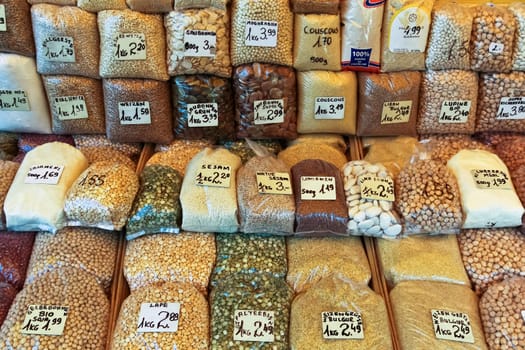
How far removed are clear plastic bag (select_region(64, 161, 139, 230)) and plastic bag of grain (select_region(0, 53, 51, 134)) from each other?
17.9 inches

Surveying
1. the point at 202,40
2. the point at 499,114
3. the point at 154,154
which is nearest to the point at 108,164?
the point at 154,154

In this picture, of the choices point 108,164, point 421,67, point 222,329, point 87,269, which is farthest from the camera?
point 421,67

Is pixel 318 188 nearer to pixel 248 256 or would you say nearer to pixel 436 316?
pixel 248 256

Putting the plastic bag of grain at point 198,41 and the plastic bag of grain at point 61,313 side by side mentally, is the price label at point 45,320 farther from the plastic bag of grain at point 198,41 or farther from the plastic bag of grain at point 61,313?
the plastic bag of grain at point 198,41

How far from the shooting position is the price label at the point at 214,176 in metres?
1.50

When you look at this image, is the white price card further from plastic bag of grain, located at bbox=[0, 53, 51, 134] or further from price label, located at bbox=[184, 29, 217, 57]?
plastic bag of grain, located at bbox=[0, 53, 51, 134]

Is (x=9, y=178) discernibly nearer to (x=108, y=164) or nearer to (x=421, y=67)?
(x=108, y=164)

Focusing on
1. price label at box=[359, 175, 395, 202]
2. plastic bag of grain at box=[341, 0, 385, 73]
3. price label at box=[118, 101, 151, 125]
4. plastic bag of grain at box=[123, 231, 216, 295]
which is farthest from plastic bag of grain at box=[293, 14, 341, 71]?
plastic bag of grain at box=[123, 231, 216, 295]

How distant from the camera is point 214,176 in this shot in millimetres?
1516

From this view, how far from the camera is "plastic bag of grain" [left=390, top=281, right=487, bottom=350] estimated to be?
1.29 metres

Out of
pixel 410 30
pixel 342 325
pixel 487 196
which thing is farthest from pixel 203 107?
pixel 487 196

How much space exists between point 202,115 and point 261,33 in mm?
377

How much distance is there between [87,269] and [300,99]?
3.17 ft

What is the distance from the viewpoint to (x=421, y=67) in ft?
5.55
